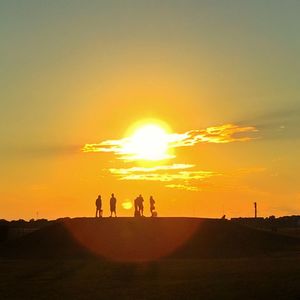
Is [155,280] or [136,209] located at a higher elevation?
[136,209]

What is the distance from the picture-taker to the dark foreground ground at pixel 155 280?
25.2 metres

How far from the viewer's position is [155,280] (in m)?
29.5

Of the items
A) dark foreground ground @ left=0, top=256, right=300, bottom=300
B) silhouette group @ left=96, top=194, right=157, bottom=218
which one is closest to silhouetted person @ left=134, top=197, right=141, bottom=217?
silhouette group @ left=96, top=194, right=157, bottom=218

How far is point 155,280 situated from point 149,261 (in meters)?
10.1

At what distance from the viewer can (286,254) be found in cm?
4372

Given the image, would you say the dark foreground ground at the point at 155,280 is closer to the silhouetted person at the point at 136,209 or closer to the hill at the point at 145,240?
the hill at the point at 145,240

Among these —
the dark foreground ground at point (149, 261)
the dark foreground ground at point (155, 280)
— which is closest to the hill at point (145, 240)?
the dark foreground ground at point (149, 261)

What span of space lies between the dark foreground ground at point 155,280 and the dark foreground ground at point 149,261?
4 centimetres

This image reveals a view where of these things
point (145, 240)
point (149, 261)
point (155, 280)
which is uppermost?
point (145, 240)

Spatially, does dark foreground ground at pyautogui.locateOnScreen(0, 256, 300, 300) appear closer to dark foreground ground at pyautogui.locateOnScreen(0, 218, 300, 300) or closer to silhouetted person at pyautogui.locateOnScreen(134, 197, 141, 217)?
dark foreground ground at pyautogui.locateOnScreen(0, 218, 300, 300)

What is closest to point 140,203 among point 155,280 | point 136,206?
point 136,206

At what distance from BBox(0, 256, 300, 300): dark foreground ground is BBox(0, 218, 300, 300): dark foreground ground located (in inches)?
1.6

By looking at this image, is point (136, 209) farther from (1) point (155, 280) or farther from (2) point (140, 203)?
(1) point (155, 280)

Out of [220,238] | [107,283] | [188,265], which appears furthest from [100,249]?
[107,283]
